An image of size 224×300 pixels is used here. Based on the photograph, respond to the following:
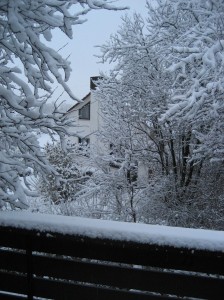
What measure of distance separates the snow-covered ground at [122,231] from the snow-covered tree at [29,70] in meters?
1.66

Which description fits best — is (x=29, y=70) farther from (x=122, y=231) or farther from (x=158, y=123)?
(x=158, y=123)

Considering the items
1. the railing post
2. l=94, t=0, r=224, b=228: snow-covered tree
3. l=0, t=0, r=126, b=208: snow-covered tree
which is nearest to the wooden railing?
the railing post

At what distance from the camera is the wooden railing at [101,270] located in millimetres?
2209

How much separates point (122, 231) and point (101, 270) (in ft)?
1.14

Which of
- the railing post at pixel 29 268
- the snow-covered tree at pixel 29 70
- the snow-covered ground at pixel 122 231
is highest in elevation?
the snow-covered tree at pixel 29 70

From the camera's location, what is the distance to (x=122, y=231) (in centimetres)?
234

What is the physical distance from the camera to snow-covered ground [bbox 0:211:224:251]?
2195 mm

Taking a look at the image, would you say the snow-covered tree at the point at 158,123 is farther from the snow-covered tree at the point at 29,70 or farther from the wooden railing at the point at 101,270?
the wooden railing at the point at 101,270

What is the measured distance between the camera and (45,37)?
402 centimetres

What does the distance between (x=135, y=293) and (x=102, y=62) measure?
37.1 ft

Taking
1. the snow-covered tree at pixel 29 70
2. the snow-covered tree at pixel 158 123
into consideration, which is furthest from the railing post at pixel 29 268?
the snow-covered tree at pixel 158 123

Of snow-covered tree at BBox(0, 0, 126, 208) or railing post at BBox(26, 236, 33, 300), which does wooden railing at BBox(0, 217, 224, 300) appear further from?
snow-covered tree at BBox(0, 0, 126, 208)

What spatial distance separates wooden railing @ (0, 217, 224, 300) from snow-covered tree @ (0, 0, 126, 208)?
1739mm

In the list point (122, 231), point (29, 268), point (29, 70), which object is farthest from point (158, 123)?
point (122, 231)
